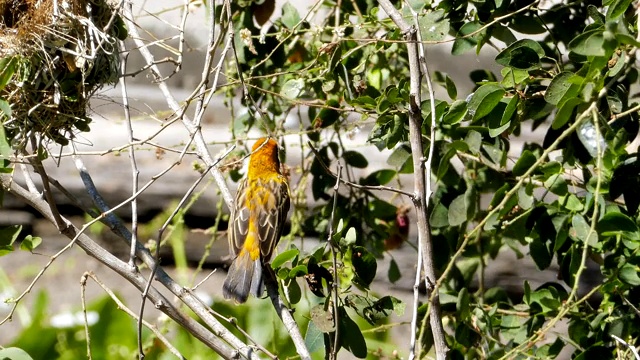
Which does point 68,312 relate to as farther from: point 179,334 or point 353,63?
point 353,63

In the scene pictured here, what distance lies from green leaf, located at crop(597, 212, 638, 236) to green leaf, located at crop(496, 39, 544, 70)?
53cm

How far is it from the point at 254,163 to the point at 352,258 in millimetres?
2108

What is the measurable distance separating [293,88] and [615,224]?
4.13ft

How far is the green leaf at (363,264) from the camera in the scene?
8.95 feet

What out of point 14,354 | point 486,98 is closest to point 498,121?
point 486,98

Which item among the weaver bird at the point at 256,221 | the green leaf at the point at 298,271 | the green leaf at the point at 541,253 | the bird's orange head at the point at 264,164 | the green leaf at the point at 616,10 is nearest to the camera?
the green leaf at the point at 616,10

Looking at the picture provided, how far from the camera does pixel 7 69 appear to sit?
256 cm

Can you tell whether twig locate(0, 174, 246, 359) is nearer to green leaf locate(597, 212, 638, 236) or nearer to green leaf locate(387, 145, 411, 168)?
green leaf locate(387, 145, 411, 168)

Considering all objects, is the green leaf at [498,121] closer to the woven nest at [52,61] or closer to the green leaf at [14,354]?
the woven nest at [52,61]

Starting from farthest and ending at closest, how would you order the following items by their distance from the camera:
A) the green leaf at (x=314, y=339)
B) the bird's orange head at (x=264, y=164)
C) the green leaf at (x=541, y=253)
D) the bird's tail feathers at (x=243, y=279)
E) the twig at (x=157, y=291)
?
the bird's orange head at (x=264, y=164), the bird's tail feathers at (x=243, y=279), the green leaf at (x=541, y=253), the green leaf at (x=314, y=339), the twig at (x=157, y=291)

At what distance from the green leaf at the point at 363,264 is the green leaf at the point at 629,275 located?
0.80 metres

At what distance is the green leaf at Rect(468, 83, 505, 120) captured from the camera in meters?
2.66

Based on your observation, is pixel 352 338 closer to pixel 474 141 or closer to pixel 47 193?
pixel 474 141

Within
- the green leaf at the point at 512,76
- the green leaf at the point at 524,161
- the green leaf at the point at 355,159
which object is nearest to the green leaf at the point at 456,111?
the green leaf at the point at 512,76
